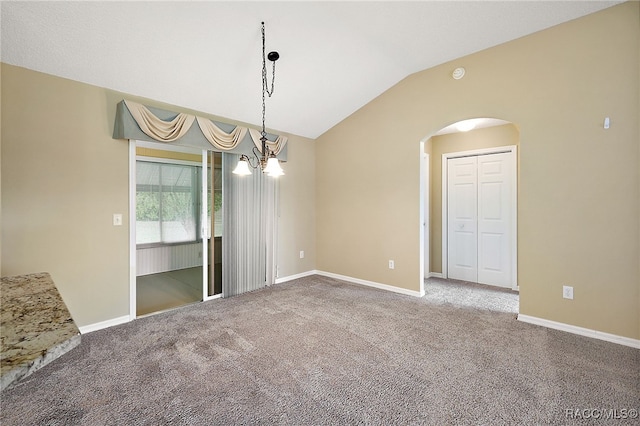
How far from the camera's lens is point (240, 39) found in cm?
287

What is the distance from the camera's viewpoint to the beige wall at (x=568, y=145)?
2590mm

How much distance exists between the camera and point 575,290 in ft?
9.31

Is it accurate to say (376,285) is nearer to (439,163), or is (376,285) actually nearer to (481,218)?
(481,218)

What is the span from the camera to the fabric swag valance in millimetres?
3049

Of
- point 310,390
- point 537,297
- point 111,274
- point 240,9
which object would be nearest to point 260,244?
point 111,274

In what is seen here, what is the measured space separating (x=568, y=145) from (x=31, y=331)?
4.06 m

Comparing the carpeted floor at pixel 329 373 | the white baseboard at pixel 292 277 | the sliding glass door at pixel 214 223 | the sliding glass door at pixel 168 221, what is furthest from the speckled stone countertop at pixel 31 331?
the white baseboard at pixel 292 277

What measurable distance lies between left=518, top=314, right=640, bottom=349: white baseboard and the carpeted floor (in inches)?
4.1

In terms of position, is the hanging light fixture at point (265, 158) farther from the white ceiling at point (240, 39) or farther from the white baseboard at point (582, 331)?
the white baseboard at point (582, 331)

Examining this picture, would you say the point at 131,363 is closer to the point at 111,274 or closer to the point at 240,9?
the point at 111,274

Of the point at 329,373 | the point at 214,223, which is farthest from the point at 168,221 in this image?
the point at 329,373

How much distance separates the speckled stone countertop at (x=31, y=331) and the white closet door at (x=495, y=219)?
512 cm

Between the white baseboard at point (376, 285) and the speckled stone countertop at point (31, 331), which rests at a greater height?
the speckled stone countertop at point (31, 331)

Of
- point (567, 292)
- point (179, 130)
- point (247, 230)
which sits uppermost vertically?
point (179, 130)
